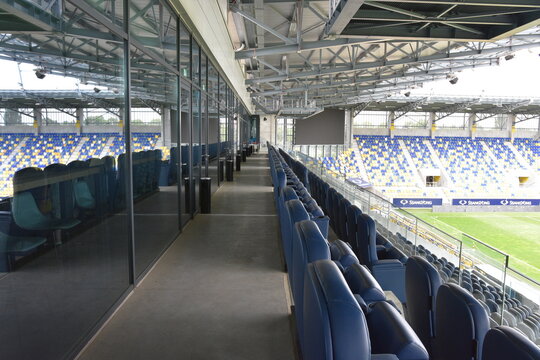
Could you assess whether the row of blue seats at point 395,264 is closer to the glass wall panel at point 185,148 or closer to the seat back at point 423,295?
the seat back at point 423,295

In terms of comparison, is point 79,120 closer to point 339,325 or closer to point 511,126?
point 339,325

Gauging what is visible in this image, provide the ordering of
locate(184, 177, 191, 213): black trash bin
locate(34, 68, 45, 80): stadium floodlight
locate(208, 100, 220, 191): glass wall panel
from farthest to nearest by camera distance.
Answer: locate(208, 100, 220, 191): glass wall panel
locate(184, 177, 191, 213): black trash bin
locate(34, 68, 45, 80): stadium floodlight

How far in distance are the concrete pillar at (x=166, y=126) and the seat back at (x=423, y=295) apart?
2.99m

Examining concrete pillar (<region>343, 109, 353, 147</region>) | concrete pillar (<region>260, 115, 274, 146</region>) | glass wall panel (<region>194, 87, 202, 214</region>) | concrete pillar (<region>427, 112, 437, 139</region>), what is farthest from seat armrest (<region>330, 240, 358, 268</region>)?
concrete pillar (<region>427, 112, 437, 139</region>)

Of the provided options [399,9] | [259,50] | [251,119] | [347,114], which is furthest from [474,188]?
A: [399,9]

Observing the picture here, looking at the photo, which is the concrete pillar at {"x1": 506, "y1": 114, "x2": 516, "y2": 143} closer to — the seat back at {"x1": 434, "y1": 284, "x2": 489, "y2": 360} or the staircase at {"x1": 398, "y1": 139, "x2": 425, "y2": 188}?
the staircase at {"x1": 398, "y1": 139, "x2": 425, "y2": 188}

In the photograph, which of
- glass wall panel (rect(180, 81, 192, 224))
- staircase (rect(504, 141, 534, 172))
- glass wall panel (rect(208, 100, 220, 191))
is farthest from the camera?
staircase (rect(504, 141, 534, 172))

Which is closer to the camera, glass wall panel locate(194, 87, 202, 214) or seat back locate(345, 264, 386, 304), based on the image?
seat back locate(345, 264, 386, 304)

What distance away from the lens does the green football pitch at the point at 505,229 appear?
753 inches

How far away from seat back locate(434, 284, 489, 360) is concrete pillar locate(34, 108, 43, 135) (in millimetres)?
2059

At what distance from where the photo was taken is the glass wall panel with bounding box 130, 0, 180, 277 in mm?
3389

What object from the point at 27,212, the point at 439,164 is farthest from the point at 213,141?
the point at 439,164

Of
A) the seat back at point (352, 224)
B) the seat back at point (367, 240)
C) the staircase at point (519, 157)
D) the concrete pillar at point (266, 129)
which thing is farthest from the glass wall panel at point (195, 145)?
the staircase at point (519, 157)

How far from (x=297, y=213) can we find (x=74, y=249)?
1320 mm
